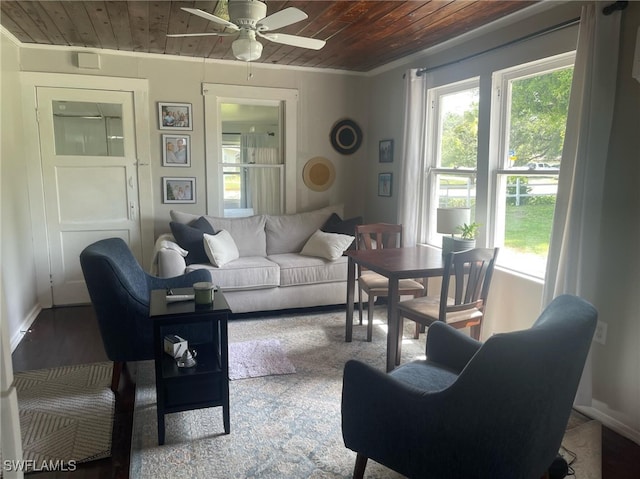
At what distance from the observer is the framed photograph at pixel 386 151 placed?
4875 mm

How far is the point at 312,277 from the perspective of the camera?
4262 millimetres

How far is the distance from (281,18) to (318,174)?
2839mm

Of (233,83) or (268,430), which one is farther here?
(233,83)

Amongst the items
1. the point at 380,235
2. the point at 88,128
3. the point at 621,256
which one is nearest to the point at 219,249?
the point at 380,235

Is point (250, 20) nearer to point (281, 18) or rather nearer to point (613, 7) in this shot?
point (281, 18)

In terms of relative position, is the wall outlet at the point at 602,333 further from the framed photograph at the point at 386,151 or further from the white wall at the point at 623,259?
the framed photograph at the point at 386,151

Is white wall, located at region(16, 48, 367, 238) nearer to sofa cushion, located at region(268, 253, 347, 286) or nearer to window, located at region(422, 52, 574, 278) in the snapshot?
sofa cushion, located at region(268, 253, 347, 286)

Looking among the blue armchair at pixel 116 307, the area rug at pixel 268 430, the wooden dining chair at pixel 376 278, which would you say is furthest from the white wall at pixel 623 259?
the blue armchair at pixel 116 307

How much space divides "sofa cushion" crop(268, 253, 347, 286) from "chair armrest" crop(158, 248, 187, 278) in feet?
2.99

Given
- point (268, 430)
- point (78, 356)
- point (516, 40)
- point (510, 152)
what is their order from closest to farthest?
point (268, 430) → point (516, 40) → point (78, 356) → point (510, 152)

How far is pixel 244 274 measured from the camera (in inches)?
158

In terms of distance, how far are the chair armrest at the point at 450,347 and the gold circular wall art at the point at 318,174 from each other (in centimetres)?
330

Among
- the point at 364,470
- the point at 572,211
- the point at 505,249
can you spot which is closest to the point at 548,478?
the point at 364,470

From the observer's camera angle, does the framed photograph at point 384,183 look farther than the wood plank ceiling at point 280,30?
Yes
